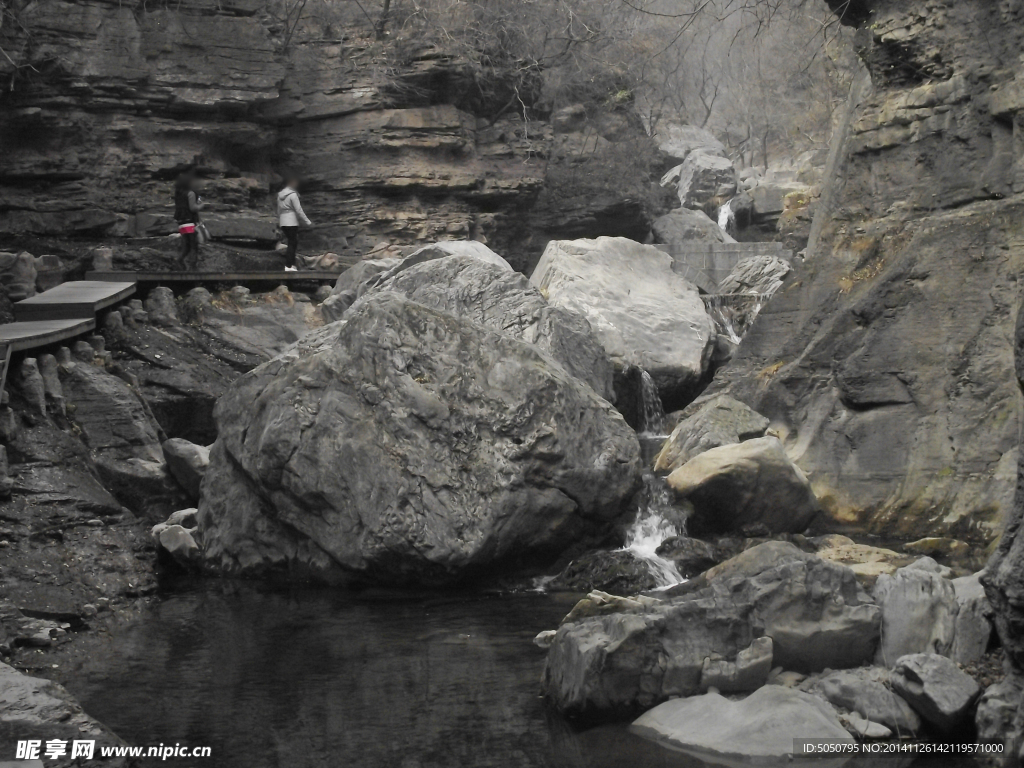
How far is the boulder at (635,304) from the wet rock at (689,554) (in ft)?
13.1

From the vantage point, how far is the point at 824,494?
9.73 m

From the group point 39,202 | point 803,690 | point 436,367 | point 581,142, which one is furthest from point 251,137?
point 803,690

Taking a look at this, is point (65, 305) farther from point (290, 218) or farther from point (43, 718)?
point (43, 718)

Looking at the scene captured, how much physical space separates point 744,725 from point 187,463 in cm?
670

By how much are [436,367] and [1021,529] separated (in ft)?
16.8

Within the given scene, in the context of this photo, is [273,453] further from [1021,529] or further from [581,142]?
[581,142]

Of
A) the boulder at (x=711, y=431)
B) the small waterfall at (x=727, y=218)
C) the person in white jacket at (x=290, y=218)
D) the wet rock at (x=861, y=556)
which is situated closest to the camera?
the wet rock at (x=861, y=556)

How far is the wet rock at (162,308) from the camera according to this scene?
43.5 feet

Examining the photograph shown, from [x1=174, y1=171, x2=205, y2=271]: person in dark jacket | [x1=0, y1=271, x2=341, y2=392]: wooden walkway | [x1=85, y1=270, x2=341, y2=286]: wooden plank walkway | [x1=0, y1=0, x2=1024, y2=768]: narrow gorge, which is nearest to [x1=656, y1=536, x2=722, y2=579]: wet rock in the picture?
[x1=0, y1=0, x2=1024, y2=768]: narrow gorge

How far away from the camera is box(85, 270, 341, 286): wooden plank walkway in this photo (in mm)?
14031

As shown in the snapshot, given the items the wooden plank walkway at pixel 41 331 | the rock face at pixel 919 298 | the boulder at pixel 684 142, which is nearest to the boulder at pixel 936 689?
the rock face at pixel 919 298

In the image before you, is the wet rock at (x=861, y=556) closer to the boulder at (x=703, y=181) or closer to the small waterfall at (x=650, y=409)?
the small waterfall at (x=650, y=409)

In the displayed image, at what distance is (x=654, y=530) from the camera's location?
9.23 meters

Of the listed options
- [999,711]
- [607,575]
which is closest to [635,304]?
[607,575]
